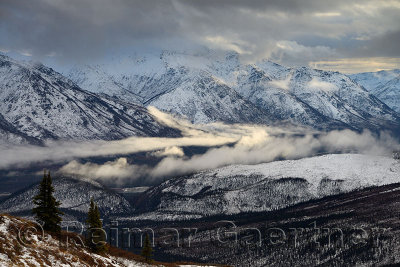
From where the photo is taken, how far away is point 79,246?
117250mm

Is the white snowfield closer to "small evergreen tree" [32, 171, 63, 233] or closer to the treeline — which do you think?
the treeline

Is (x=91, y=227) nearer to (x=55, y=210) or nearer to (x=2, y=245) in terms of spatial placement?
(x=55, y=210)

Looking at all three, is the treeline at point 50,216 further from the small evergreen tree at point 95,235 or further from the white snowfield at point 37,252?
the white snowfield at point 37,252

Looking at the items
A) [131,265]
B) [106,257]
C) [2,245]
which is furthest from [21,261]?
[131,265]

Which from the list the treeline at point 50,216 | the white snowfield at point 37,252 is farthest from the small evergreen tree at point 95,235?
the white snowfield at point 37,252

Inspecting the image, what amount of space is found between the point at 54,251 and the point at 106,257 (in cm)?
1697
